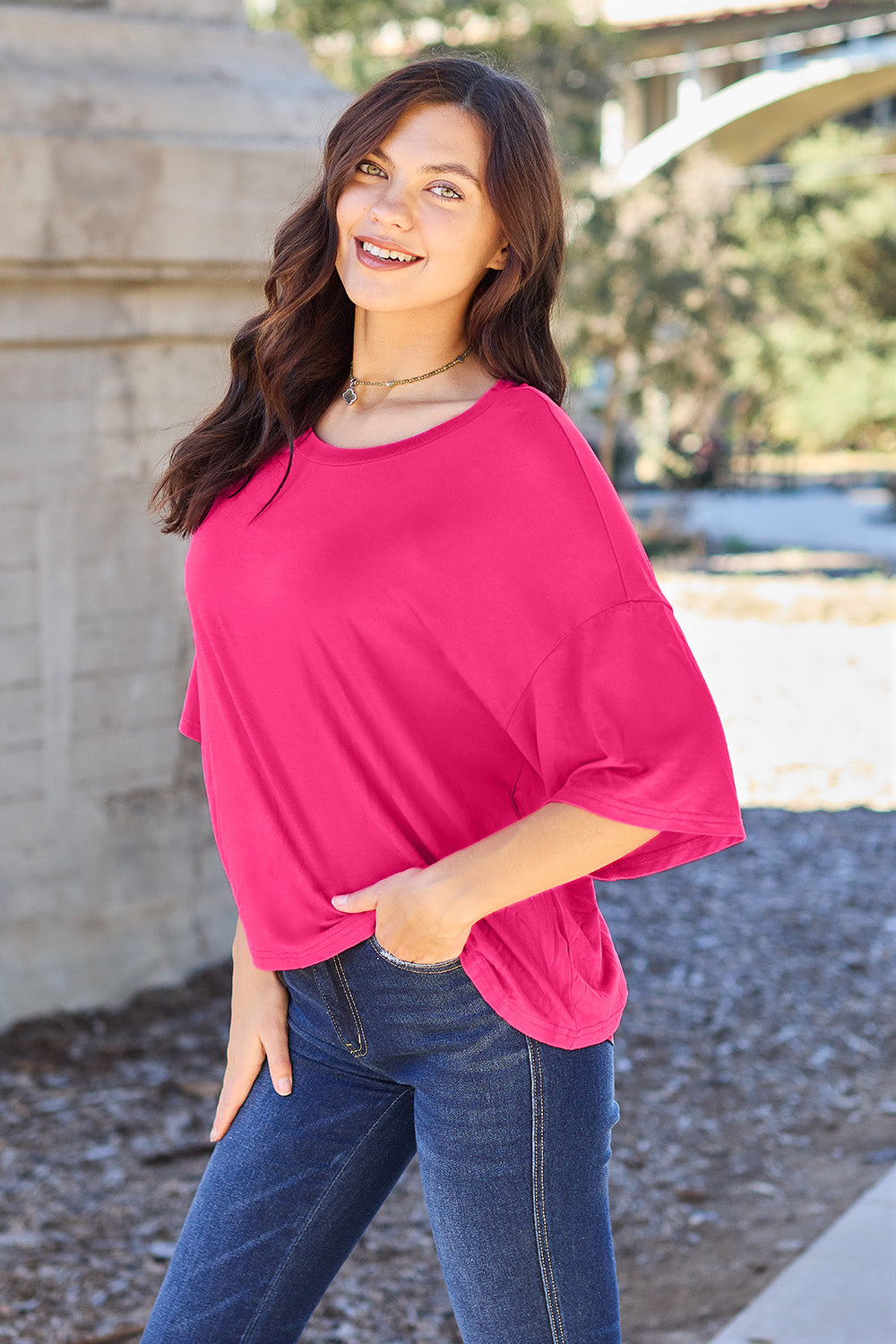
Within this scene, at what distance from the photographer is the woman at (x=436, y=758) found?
1.57 meters

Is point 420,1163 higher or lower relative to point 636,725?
lower

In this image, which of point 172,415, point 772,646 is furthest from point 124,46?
point 772,646

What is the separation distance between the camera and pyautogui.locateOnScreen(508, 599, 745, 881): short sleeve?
1.55 metres

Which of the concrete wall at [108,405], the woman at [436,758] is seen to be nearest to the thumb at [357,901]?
the woman at [436,758]

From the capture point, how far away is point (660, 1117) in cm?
411

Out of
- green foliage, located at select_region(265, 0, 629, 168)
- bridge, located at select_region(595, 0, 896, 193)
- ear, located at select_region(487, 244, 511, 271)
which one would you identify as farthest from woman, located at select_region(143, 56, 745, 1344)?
→ bridge, located at select_region(595, 0, 896, 193)

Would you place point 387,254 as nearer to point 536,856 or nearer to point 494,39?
point 536,856

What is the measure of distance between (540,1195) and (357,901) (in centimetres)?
37

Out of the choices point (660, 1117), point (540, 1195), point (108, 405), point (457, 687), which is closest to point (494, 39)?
point (108, 405)

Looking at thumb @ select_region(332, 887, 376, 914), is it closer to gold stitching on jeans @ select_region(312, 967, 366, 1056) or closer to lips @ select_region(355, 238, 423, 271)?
gold stitching on jeans @ select_region(312, 967, 366, 1056)

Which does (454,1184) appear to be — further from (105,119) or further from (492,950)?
(105,119)

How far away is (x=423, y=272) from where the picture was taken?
1.76m

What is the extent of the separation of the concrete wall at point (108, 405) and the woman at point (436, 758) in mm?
2255

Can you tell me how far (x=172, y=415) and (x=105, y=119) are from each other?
81 centimetres
